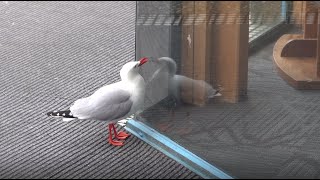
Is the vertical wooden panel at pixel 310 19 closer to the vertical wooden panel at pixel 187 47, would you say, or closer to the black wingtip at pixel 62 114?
the vertical wooden panel at pixel 187 47

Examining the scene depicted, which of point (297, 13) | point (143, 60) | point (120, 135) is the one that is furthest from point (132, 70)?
point (297, 13)

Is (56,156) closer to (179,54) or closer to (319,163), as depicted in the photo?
(179,54)

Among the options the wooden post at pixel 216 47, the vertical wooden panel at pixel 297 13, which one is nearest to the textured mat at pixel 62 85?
the wooden post at pixel 216 47

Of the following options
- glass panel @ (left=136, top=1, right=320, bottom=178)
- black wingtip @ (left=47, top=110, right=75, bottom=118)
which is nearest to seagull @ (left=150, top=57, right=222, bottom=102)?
glass panel @ (left=136, top=1, right=320, bottom=178)

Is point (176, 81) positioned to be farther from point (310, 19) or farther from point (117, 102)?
point (310, 19)

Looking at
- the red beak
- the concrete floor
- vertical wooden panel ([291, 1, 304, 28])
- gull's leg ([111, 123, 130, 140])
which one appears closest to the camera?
vertical wooden panel ([291, 1, 304, 28])

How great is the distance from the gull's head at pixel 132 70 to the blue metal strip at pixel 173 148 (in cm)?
11

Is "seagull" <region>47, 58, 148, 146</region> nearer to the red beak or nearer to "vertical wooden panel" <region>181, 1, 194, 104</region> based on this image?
the red beak

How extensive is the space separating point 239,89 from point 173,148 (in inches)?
7.9

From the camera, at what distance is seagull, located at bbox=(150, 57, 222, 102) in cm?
104

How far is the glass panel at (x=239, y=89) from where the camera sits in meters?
0.94

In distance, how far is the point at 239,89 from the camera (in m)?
1.02

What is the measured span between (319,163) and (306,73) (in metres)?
0.15

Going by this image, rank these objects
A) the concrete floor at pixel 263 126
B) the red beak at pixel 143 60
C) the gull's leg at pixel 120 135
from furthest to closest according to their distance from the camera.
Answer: the gull's leg at pixel 120 135, the red beak at pixel 143 60, the concrete floor at pixel 263 126
